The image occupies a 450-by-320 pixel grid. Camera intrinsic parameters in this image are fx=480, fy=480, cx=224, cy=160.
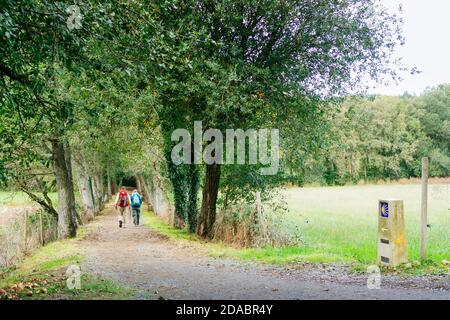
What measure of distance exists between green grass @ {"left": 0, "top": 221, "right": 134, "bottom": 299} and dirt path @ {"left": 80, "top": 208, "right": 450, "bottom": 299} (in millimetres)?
443

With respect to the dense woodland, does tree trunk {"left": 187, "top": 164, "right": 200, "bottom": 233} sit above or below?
below

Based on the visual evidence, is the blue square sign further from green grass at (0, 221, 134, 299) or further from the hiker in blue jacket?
the hiker in blue jacket

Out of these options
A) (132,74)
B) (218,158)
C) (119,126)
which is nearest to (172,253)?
(218,158)

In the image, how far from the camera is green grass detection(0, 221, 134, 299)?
894 centimetres

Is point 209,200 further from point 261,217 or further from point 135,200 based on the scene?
point 135,200

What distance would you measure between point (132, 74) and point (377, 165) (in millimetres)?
63982

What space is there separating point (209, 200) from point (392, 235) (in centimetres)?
965

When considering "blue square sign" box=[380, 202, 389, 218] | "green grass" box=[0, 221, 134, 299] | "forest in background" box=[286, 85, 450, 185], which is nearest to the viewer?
"green grass" box=[0, 221, 134, 299]

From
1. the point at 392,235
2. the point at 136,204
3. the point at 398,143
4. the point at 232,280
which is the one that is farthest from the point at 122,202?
the point at 398,143

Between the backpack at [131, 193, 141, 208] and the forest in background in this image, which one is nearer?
the backpack at [131, 193, 141, 208]

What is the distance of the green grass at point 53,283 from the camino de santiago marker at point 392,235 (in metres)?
5.66

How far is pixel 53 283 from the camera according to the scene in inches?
401

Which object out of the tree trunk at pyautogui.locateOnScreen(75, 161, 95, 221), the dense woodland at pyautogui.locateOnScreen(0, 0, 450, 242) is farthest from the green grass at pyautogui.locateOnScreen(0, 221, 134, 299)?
the tree trunk at pyautogui.locateOnScreen(75, 161, 95, 221)

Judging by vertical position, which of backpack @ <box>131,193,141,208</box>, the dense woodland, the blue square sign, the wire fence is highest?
the dense woodland
